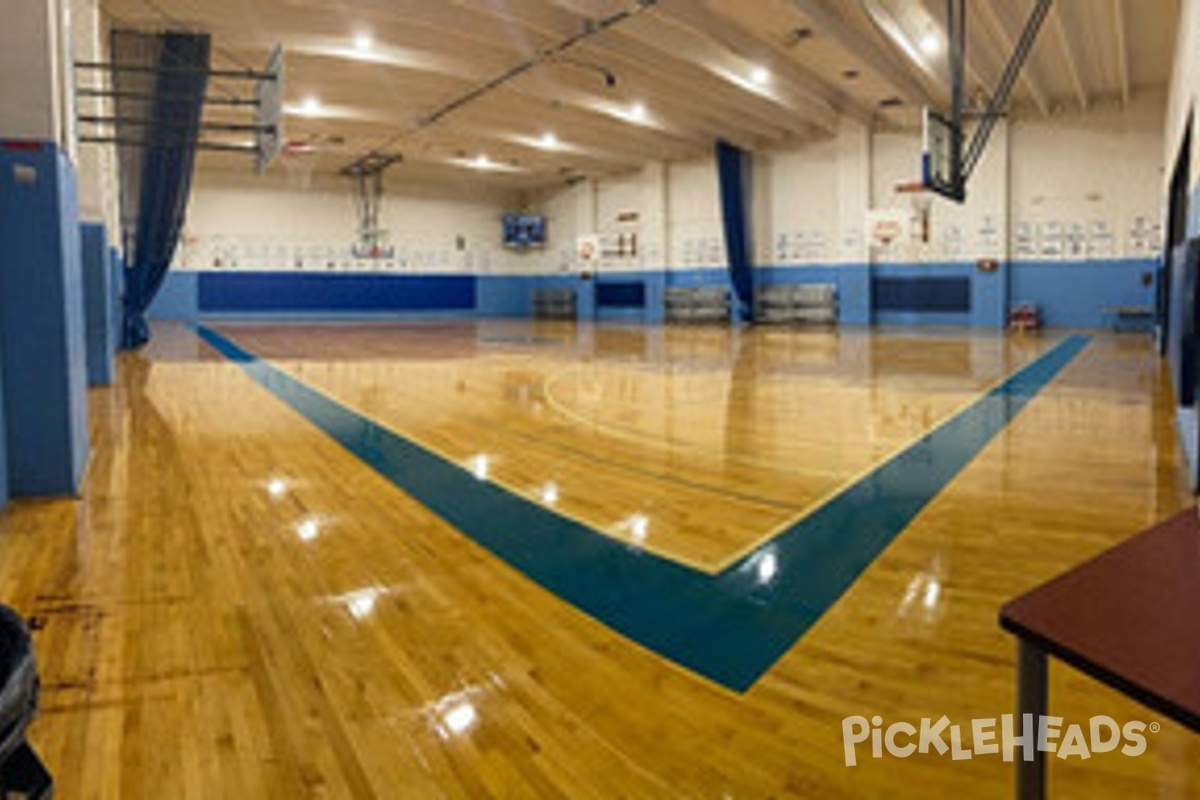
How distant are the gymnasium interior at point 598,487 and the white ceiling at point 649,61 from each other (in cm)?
10

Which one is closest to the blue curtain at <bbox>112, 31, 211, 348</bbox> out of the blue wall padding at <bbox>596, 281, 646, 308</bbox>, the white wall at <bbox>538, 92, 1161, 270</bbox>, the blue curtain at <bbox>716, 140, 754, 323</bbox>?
the blue curtain at <bbox>716, 140, 754, 323</bbox>

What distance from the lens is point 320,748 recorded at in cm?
182

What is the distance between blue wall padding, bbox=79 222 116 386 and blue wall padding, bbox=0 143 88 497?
13.9ft

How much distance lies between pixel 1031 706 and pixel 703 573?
182 centimetres

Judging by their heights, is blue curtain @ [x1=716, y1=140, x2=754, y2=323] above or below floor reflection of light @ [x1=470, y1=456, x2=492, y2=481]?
above

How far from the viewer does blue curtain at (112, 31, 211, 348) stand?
34.3 ft

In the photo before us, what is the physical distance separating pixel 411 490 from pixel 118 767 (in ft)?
7.87

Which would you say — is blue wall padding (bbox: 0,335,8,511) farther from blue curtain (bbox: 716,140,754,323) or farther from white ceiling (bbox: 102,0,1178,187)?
blue curtain (bbox: 716,140,754,323)

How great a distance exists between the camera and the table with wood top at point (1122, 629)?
2.97 ft

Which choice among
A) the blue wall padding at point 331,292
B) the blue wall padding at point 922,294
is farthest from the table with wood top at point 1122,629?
the blue wall padding at point 331,292

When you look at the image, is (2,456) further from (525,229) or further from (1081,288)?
(525,229)

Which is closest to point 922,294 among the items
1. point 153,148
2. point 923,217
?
point 923,217

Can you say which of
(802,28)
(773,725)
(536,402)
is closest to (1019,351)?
(802,28)

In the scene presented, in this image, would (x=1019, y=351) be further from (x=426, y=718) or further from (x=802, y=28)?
(x=426, y=718)
